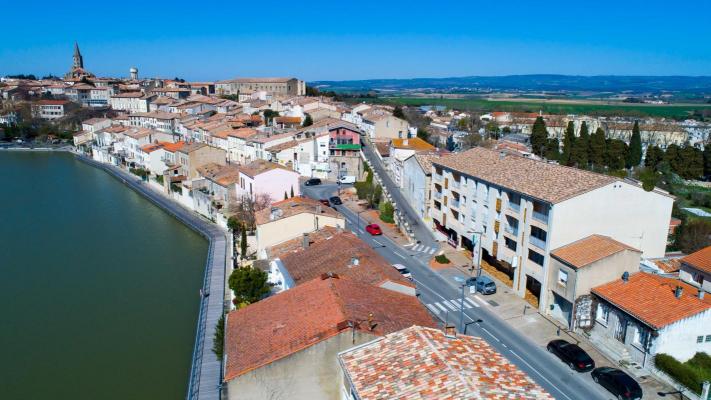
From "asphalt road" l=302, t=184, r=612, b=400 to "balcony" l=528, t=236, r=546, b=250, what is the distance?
3.54 m

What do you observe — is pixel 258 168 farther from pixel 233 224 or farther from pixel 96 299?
pixel 96 299

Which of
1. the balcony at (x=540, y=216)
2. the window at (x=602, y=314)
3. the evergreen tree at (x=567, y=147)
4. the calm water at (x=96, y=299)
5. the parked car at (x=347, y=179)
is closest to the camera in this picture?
the window at (x=602, y=314)

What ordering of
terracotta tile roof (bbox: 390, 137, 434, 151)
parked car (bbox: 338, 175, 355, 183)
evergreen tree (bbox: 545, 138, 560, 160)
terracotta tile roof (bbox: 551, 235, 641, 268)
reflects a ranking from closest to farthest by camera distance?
1. terracotta tile roof (bbox: 551, 235, 641, 268)
2. terracotta tile roof (bbox: 390, 137, 434, 151)
3. parked car (bbox: 338, 175, 355, 183)
4. evergreen tree (bbox: 545, 138, 560, 160)

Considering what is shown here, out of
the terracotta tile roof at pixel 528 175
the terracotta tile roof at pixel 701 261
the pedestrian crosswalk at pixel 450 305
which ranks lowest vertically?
the pedestrian crosswalk at pixel 450 305

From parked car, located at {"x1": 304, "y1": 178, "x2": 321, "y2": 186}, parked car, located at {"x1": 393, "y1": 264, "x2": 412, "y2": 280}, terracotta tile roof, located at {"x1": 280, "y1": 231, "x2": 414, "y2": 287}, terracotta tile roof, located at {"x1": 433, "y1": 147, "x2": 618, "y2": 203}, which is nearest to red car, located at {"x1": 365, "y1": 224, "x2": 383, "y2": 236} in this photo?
terracotta tile roof, located at {"x1": 433, "y1": 147, "x2": 618, "y2": 203}

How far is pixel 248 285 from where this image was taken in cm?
2180

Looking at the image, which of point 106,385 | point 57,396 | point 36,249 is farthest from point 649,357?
point 36,249

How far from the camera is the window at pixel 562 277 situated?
2192 centimetres

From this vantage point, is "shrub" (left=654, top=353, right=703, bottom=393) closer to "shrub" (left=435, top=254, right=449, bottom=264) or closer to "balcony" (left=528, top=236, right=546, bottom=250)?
"balcony" (left=528, top=236, right=546, bottom=250)


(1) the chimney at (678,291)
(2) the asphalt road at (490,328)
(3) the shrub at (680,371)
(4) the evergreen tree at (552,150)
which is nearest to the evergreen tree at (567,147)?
(4) the evergreen tree at (552,150)

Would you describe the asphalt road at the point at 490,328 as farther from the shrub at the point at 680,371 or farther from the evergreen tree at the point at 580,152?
the evergreen tree at the point at 580,152

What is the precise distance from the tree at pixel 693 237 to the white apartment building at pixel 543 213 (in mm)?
6597

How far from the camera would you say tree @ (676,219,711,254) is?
29.9m

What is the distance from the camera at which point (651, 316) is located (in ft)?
59.6
